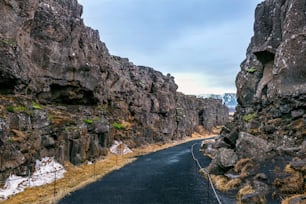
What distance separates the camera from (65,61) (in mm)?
35750

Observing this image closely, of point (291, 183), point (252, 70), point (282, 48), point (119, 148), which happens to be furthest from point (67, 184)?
point (252, 70)

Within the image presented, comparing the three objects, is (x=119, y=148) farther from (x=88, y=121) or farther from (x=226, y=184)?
(x=226, y=184)

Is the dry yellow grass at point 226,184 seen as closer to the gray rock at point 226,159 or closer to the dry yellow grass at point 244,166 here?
the dry yellow grass at point 244,166

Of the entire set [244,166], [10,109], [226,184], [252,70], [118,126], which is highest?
[252,70]

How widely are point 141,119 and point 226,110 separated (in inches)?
4333

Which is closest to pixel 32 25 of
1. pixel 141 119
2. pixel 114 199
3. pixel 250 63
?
pixel 114 199

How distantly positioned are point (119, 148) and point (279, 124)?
1187 inches

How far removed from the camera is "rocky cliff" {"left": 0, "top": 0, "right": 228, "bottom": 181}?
23672mm

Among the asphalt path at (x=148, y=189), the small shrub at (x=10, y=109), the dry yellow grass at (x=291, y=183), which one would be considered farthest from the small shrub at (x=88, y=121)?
the dry yellow grass at (x=291, y=183)

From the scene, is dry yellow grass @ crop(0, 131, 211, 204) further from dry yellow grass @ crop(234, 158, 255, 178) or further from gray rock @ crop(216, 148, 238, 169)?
dry yellow grass @ crop(234, 158, 255, 178)

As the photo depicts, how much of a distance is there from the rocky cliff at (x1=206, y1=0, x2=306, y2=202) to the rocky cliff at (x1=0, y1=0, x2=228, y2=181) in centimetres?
1643

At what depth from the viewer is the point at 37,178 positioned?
2356cm

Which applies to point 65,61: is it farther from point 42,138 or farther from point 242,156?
point 242,156

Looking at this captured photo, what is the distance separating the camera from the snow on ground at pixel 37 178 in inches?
772
